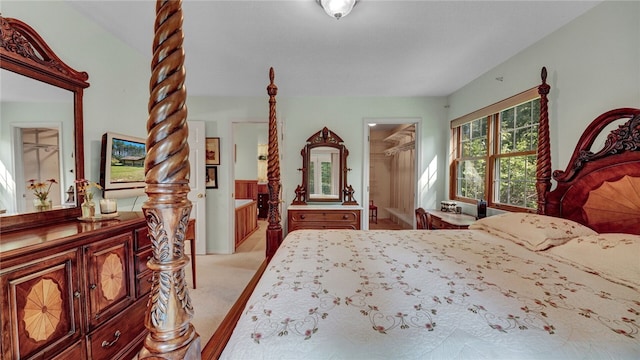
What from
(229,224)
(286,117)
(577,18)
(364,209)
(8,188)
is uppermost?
(577,18)

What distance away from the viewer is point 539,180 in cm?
200

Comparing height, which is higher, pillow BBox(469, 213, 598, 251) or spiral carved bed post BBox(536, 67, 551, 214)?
spiral carved bed post BBox(536, 67, 551, 214)

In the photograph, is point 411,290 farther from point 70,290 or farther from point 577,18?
point 577,18

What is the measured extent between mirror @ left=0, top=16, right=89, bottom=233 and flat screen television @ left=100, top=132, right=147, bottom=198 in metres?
0.23

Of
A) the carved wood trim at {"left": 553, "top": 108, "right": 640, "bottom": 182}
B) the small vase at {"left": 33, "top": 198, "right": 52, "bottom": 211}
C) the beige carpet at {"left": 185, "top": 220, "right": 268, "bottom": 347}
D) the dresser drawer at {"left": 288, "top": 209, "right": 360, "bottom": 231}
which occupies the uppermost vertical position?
the carved wood trim at {"left": 553, "top": 108, "right": 640, "bottom": 182}

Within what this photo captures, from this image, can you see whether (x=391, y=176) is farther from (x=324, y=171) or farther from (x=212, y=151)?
(x=212, y=151)

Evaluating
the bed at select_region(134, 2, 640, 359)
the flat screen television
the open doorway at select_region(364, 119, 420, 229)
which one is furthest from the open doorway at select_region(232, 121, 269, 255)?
the bed at select_region(134, 2, 640, 359)

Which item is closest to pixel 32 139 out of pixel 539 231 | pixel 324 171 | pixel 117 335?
pixel 117 335

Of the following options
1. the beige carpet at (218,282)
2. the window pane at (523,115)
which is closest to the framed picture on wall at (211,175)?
the beige carpet at (218,282)

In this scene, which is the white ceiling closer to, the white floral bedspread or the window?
the window

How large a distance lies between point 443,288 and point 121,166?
8.62 ft

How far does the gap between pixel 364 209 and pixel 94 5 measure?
350 centimetres

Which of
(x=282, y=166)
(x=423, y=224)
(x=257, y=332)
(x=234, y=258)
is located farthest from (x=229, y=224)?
(x=257, y=332)

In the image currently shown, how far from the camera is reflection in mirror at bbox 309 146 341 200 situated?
375cm
